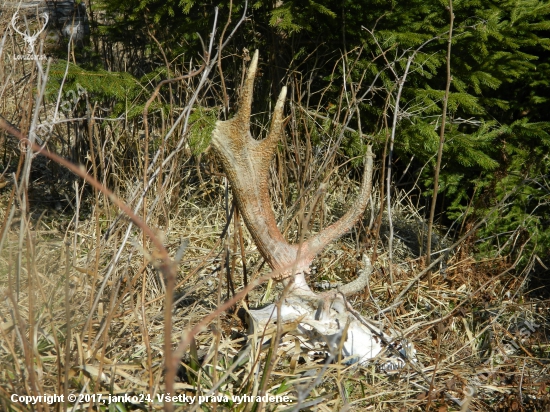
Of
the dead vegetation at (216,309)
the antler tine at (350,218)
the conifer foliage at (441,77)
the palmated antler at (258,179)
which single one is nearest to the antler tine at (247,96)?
the palmated antler at (258,179)

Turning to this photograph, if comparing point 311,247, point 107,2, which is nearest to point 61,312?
point 311,247

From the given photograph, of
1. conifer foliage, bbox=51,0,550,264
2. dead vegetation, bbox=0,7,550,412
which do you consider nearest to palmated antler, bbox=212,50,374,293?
dead vegetation, bbox=0,7,550,412

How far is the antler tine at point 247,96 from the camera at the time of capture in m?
2.44

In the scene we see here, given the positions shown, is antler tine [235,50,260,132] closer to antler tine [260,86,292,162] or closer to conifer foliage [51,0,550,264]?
antler tine [260,86,292,162]

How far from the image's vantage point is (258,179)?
267cm

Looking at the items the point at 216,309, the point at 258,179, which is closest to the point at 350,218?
the point at 258,179

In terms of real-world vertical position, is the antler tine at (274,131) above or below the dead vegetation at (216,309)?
above

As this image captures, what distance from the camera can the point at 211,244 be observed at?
4.13m

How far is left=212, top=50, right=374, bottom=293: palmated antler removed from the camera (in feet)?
8.44

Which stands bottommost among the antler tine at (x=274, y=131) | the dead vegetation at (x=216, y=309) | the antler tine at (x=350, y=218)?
the dead vegetation at (x=216, y=309)

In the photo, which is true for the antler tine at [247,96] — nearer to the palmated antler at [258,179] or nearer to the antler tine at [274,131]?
the palmated antler at [258,179]

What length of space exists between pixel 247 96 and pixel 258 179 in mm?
403

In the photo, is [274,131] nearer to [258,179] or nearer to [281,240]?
[258,179]

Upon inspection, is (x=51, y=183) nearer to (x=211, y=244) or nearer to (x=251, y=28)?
(x=211, y=244)
